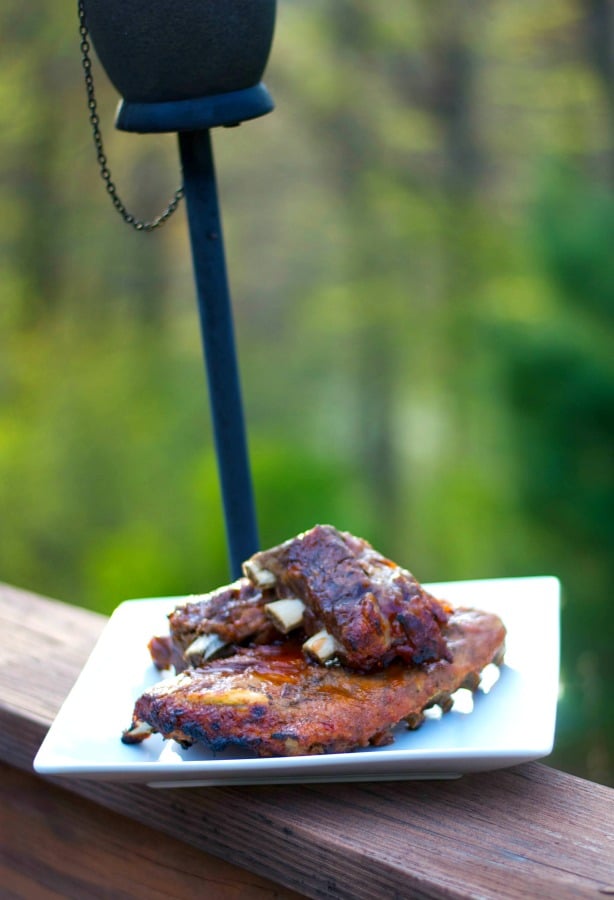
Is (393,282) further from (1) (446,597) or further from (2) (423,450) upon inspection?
(1) (446,597)

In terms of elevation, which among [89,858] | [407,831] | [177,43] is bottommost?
[89,858]

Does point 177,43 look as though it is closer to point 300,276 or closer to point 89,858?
point 89,858

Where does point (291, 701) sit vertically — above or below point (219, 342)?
below

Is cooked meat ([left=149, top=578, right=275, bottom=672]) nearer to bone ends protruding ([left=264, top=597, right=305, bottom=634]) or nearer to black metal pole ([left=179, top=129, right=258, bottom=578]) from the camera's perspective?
bone ends protruding ([left=264, top=597, right=305, bottom=634])

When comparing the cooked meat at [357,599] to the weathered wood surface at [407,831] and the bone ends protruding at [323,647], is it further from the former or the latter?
the weathered wood surface at [407,831]

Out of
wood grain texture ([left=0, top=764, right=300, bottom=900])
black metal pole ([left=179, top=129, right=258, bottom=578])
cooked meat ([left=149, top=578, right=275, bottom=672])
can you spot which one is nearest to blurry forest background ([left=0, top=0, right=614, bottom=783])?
black metal pole ([left=179, top=129, right=258, bottom=578])

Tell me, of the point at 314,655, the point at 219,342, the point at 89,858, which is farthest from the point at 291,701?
the point at 219,342
